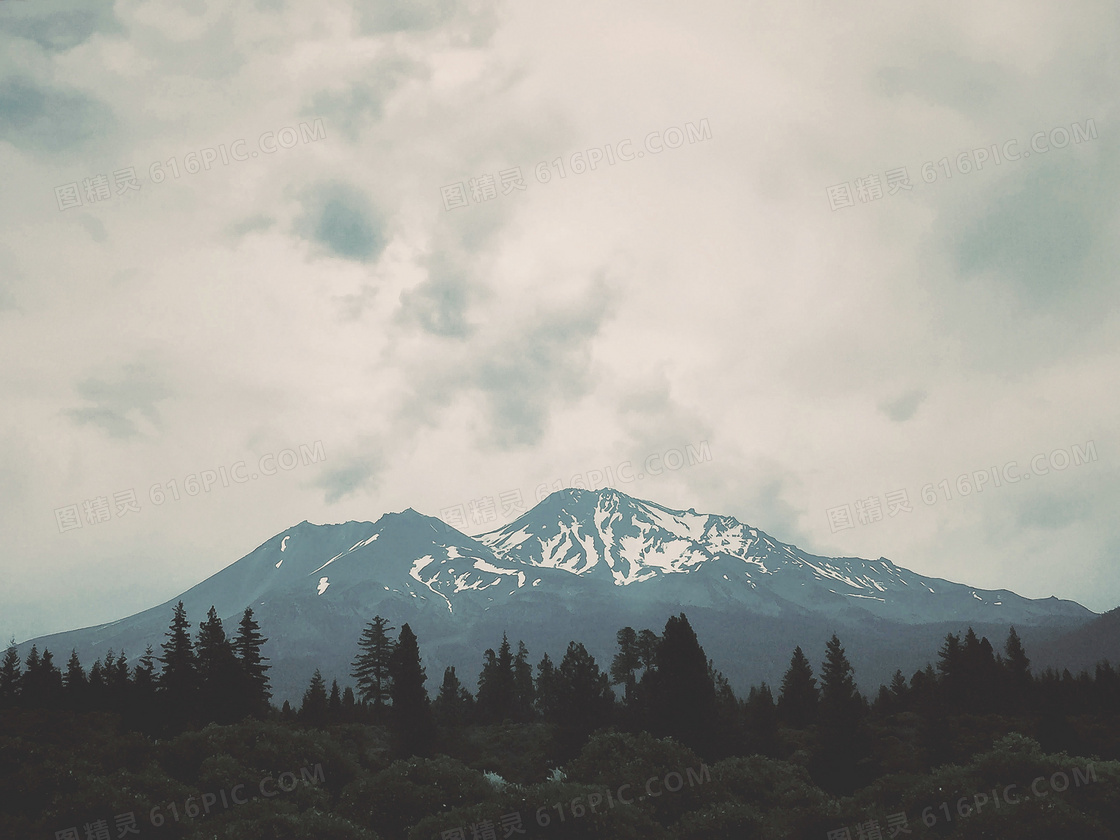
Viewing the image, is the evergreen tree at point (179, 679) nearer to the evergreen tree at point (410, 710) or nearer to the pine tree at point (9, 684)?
the pine tree at point (9, 684)

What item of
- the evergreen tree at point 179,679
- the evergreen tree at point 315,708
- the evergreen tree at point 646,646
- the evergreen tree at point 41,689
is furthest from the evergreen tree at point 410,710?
the evergreen tree at point 41,689

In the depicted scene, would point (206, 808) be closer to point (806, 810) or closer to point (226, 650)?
point (806, 810)

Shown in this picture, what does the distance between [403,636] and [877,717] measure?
60.6 m

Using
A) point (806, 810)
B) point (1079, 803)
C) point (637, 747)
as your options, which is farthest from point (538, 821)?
point (1079, 803)

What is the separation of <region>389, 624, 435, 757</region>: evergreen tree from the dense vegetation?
199mm

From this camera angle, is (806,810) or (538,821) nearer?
(538,821)

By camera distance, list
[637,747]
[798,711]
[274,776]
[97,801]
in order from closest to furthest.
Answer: [97,801] → [274,776] → [637,747] → [798,711]

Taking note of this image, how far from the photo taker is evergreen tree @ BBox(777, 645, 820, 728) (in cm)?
9662

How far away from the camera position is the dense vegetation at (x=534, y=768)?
32.3 metres

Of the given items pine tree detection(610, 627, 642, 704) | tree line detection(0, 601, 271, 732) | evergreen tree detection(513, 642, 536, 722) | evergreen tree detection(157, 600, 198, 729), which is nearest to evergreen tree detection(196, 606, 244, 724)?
tree line detection(0, 601, 271, 732)

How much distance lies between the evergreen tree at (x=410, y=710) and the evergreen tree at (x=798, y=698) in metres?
48.4

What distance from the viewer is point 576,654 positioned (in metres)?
92.0

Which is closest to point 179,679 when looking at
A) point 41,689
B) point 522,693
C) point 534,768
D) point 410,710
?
point 41,689

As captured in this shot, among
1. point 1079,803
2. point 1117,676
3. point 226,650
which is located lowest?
point 1117,676
